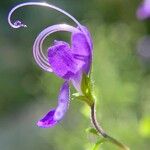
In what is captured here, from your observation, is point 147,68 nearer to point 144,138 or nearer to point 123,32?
point 123,32

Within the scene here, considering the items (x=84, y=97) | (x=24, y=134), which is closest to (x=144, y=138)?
(x=84, y=97)

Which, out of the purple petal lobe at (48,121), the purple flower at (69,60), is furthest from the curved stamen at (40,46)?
the purple petal lobe at (48,121)

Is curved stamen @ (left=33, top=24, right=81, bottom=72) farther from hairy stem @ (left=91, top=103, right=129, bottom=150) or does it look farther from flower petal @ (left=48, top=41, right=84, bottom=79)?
hairy stem @ (left=91, top=103, right=129, bottom=150)

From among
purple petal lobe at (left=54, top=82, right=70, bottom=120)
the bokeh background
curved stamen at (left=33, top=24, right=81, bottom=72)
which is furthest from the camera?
the bokeh background

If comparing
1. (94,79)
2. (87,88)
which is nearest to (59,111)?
(87,88)

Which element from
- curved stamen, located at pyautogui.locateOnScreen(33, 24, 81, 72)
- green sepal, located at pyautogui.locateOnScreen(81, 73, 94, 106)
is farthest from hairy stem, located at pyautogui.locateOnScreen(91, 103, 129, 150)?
curved stamen, located at pyautogui.locateOnScreen(33, 24, 81, 72)

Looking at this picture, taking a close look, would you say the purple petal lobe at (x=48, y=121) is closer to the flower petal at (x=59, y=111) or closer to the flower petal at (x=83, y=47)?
the flower petal at (x=59, y=111)

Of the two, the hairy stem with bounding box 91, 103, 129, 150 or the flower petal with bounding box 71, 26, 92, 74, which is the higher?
the flower petal with bounding box 71, 26, 92, 74
